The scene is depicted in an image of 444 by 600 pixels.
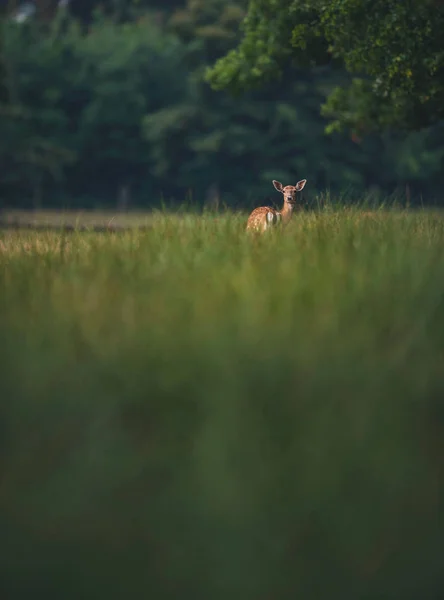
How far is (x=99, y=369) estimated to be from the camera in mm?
6102

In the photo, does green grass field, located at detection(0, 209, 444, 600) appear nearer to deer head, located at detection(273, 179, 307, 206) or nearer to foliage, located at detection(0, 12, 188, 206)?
deer head, located at detection(273, 179, 307, 206)

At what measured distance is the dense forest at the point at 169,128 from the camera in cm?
6381

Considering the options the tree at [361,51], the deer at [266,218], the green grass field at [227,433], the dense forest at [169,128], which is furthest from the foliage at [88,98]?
the green grass field at [227,433]

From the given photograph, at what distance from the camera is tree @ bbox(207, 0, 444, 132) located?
64.6 ft

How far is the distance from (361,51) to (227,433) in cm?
1637

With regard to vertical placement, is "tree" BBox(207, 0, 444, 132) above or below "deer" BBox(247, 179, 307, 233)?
above

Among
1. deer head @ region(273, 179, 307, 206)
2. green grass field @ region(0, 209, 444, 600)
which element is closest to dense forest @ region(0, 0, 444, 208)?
deer head @ region(273, 179, 307, 206)

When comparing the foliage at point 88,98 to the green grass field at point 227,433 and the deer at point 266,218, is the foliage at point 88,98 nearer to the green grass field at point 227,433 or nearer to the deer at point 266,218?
the deer at point 266,218

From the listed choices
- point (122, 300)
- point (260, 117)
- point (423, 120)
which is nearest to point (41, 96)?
point (260, 117)

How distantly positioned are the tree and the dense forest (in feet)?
117

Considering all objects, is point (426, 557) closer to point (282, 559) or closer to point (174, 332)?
point (282, 559)

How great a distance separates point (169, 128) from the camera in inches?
2574

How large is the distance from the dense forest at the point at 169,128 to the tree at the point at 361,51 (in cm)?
3560

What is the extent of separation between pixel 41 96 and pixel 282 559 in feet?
212
